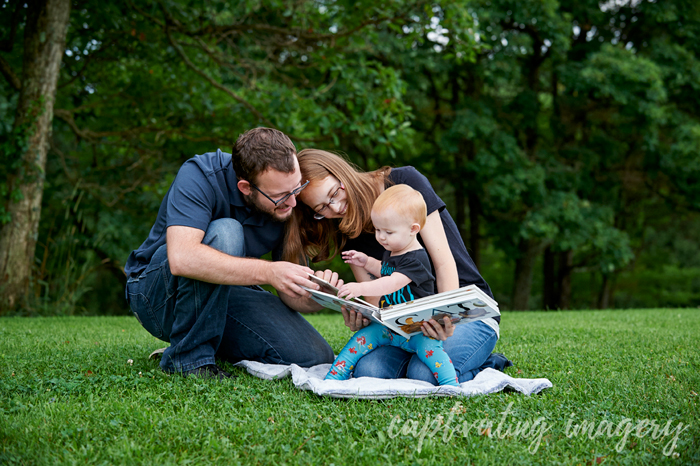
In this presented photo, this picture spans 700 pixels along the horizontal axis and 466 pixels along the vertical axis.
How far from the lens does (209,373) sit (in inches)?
112

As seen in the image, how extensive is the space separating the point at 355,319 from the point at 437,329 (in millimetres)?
443

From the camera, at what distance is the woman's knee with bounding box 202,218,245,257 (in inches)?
111

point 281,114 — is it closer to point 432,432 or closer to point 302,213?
point 302,213

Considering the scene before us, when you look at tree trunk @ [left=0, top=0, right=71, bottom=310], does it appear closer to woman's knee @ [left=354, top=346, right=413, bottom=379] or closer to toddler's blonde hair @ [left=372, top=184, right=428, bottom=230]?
woman's knee @ [left=354, top=346, right=413, bottom=379]

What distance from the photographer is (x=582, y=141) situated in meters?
13.2

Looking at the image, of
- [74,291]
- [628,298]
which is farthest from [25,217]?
[628,298]

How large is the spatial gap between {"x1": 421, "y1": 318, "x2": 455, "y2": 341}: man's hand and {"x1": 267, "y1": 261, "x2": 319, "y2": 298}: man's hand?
22.3 inches

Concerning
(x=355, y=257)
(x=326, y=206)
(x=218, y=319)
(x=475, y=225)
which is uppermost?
(x=475, y=225)

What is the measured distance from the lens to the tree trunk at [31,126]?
257 inches

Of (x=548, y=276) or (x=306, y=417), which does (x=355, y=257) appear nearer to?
(x=306, y=417)

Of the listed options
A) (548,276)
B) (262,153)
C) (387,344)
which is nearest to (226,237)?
(262,153)

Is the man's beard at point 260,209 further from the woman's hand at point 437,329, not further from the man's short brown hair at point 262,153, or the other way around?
the woman's hand at point 437,329

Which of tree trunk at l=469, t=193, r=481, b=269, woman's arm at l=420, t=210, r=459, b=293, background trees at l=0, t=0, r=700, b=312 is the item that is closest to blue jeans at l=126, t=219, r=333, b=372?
woman's arm at l=420, t=210, r=459, b=293

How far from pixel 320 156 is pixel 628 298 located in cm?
1831
